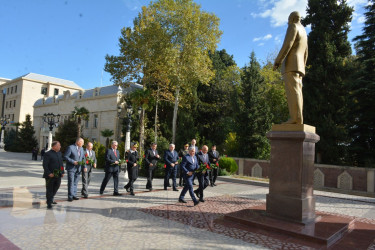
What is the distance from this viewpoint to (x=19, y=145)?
48.6 meters

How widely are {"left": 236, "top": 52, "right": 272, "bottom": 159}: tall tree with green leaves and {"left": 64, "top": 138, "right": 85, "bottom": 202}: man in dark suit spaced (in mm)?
15396

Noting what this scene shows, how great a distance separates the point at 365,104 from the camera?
16.7 metres

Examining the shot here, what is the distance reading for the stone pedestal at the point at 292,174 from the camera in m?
6.47

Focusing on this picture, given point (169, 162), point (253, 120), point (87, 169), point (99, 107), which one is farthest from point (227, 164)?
point (99, 107)

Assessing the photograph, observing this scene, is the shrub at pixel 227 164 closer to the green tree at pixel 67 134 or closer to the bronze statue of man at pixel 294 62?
the bronze statue of man at pixel 294 62

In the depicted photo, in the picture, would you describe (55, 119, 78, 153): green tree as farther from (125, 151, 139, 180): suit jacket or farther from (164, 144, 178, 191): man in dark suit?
(125, 151, 139, 180): suit jacket

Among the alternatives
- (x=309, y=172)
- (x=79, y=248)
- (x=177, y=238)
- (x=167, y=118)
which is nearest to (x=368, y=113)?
(x=309, y=172)

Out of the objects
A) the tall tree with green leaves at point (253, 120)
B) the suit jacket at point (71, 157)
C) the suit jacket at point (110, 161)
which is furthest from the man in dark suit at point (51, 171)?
the tall tree with green leaves at point (253, 120)

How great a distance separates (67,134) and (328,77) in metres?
29.7

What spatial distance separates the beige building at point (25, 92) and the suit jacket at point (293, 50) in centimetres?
6200

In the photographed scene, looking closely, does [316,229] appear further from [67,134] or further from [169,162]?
[67,134]

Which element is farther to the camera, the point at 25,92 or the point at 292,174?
the point at 25,92

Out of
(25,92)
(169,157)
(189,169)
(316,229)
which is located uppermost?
(25,92)

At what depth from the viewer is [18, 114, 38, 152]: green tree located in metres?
48.6
